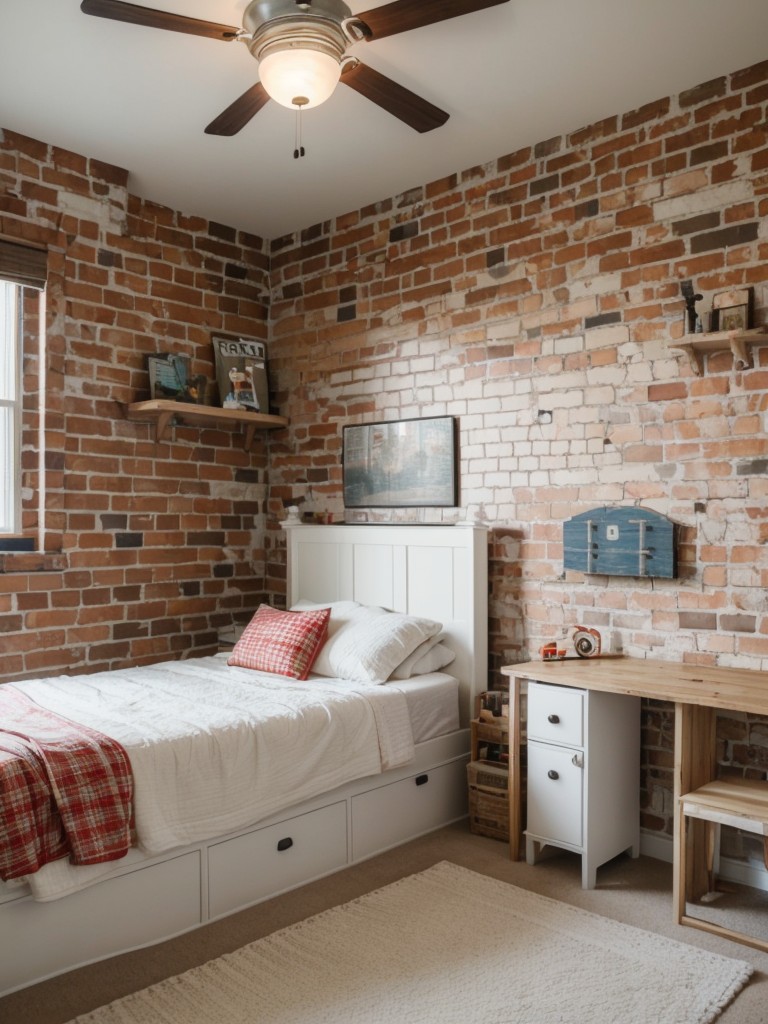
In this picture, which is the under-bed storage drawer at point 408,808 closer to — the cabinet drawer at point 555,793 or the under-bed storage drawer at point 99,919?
the cabinet drawer at point 555,793

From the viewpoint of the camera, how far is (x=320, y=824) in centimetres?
294

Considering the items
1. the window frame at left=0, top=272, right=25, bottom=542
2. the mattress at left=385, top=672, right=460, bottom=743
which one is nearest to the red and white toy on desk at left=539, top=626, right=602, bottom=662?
the mattress at left=385, top=672, right=460, bottom=743

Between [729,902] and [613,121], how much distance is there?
119 inches

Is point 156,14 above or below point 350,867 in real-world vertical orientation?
above

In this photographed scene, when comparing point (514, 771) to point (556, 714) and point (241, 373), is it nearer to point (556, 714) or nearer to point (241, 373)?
point (556, 714)

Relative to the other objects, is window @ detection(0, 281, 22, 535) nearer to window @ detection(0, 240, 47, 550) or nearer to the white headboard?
window @ detection(0, 240, 47, 550)

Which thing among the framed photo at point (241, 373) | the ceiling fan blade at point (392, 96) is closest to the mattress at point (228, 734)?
the framed photo at point (241, 373)

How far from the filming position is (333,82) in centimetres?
235

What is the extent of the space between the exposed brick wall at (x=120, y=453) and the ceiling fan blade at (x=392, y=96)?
5.81 feet

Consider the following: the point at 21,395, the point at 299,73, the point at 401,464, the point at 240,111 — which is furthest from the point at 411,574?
the point at 299,73

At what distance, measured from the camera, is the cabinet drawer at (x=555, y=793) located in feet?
9.51

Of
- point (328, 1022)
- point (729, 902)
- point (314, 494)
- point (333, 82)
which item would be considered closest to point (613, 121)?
point (333, 82)

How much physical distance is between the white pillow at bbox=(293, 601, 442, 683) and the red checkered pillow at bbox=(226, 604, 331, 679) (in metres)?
0.07

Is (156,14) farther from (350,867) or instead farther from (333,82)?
(350,867)
